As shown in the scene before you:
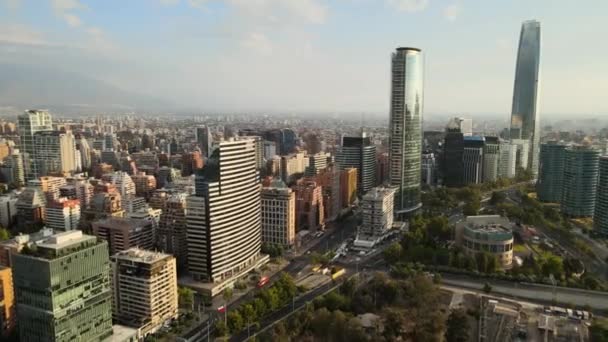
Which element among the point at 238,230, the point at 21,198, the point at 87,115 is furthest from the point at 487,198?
the point at 87,115

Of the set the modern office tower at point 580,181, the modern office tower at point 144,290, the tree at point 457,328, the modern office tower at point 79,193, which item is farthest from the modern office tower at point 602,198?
the modern office tower at point 79,193

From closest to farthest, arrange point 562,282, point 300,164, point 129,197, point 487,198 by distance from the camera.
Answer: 1. point 562,282
2. point 129,197
3. point 487,198
4. point 300,164

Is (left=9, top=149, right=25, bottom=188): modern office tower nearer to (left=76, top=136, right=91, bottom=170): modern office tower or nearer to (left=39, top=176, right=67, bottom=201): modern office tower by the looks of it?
(left=76, top=136, right=91, bottom=170): modern office tower

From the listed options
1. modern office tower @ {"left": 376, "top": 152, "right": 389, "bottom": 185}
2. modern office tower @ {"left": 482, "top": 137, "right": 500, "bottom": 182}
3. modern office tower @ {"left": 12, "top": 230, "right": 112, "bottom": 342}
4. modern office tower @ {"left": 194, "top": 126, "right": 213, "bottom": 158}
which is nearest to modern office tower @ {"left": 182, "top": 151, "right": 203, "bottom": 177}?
modern office tower @ {"left": 194, "top": 126, "right": 213, "bottom": 158}

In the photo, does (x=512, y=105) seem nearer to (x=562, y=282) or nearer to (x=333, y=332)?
(x=562, y=282)

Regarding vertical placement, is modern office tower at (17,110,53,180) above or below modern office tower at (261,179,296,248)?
above

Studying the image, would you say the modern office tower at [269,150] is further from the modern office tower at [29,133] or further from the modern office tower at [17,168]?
the modern office tower at [17,168]

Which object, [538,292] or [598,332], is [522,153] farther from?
[598,332]
